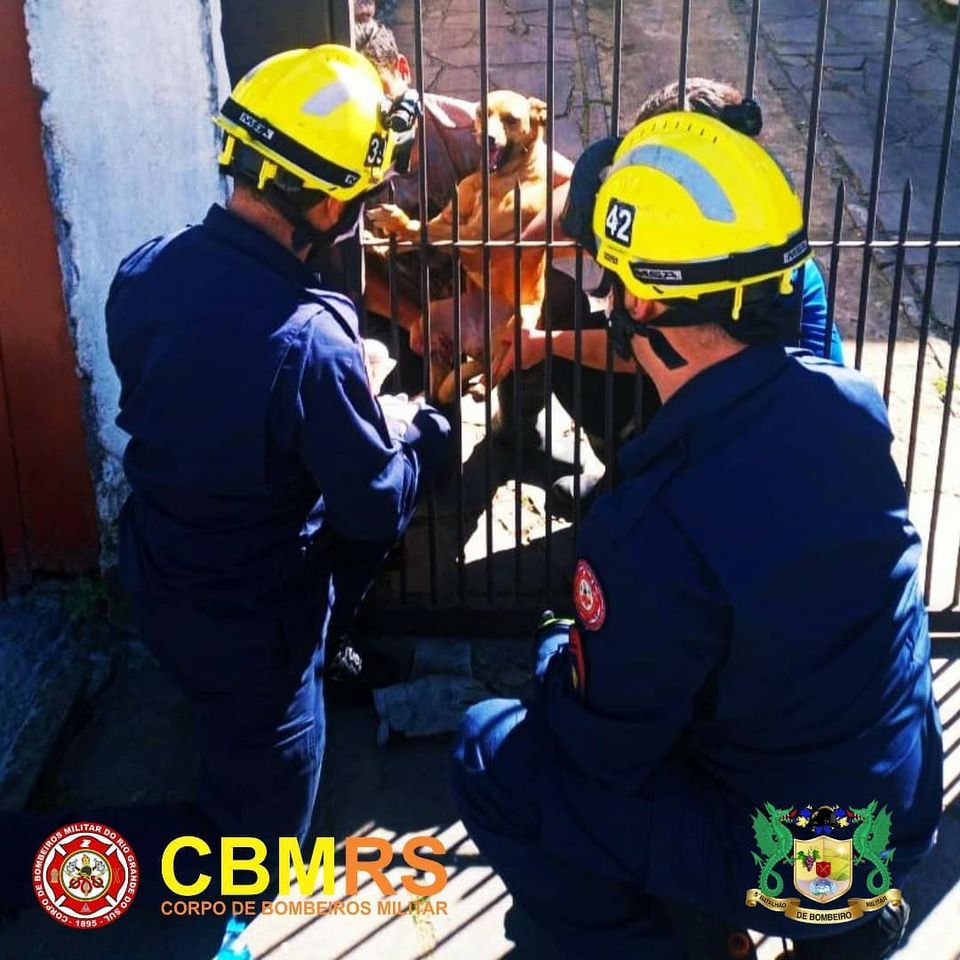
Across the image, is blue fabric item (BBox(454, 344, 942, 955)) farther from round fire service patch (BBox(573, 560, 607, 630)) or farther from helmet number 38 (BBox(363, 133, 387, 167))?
helmet number 38 (BBox(363, 133, 387, 167))

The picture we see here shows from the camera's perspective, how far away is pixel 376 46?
15.2ft

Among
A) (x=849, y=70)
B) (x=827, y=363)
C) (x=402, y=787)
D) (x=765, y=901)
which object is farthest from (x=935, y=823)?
(x=849, y=70)

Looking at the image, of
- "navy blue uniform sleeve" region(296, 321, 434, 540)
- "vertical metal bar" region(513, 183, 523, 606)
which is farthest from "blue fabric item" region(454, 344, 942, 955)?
"vertical metal bar" region(513, 183, 523, 606)

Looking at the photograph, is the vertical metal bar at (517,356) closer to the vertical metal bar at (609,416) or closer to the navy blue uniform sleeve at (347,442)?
the vertical metal bar at (609,416)

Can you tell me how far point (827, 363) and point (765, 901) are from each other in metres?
1.08

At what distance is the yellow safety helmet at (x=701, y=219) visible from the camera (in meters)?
2.38

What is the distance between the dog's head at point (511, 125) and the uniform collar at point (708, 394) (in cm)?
195

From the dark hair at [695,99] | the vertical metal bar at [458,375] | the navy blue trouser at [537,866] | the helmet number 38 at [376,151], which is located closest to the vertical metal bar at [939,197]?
the dark hair at [695,99]

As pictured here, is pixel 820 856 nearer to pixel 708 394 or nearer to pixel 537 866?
pixel 537 866

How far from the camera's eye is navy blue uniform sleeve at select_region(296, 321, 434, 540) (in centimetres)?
284

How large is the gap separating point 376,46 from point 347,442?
89.6 inches

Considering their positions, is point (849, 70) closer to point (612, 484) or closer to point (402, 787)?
point (612, 484)

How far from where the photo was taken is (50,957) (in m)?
3.09

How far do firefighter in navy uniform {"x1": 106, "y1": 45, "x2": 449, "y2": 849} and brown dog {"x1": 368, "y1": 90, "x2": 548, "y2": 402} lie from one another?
113 centimetres
